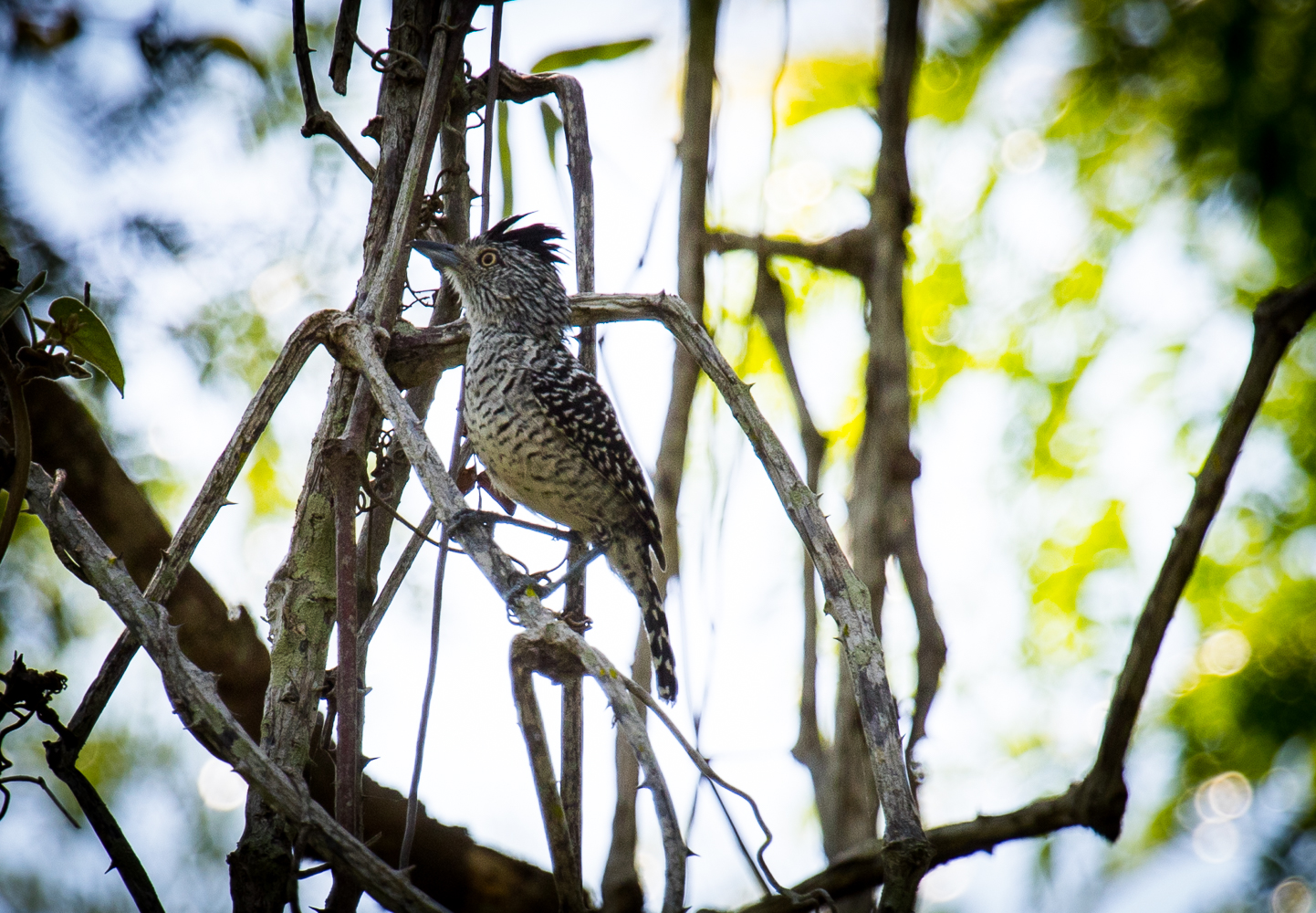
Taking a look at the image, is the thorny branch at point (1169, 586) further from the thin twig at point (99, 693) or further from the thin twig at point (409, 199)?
the thin twig at point (409, 199)

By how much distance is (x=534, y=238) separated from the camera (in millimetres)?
4379

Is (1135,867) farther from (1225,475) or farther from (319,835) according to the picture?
(319,835)

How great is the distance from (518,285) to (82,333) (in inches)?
97.3

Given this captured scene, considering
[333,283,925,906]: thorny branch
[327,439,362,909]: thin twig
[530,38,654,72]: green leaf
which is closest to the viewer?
[333,283,925,906]: thorny branch

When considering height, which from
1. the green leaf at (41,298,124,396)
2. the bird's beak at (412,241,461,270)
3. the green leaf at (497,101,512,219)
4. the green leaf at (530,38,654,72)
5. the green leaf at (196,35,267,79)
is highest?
the green leaf at (196,35,267,79)

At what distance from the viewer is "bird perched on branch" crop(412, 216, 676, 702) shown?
379 cm

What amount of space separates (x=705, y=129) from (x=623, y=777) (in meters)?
2.36

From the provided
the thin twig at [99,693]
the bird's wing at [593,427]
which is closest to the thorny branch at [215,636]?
the bird's wing at [593,427]

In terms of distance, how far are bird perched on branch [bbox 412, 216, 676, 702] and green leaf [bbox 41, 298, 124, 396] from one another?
4.70ft

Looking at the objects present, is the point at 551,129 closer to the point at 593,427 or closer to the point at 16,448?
the point at 593,427

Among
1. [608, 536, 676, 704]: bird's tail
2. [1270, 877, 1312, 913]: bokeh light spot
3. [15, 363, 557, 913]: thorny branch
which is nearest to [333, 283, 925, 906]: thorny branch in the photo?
[15, 363, 557, 913]: thorny branch

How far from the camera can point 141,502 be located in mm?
3754

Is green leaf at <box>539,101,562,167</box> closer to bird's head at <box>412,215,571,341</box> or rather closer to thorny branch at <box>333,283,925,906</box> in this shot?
bird's head at <box>412,215,571,341</box>

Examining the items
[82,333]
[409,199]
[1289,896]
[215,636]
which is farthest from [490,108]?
[1289,896]
